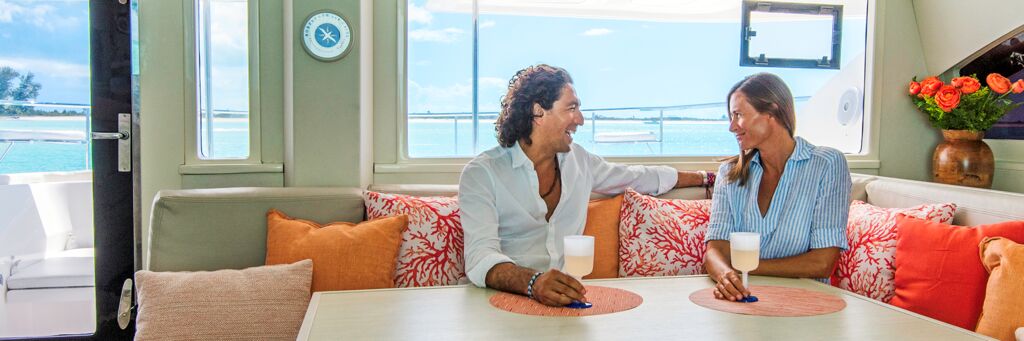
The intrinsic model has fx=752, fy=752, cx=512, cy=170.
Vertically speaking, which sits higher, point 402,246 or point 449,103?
point 449,103

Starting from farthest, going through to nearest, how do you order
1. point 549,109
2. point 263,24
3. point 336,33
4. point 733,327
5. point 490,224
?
point 263,24 → point 336,33 → point 549,109 → point 490,224 → point 733,327

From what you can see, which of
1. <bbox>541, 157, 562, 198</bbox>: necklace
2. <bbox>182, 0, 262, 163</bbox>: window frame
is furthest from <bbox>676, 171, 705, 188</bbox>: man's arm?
<bbox>182, 0, 262, 163</bbox>: window frame

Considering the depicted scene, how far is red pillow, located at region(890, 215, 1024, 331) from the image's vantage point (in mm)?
2131

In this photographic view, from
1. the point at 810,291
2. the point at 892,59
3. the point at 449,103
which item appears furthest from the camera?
the point at 892,59

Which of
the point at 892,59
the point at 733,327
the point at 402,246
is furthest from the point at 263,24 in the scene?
the point at 892,59

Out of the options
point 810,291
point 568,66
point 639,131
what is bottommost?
point 810,291

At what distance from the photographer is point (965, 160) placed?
3.12m

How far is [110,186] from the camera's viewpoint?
2941 mm

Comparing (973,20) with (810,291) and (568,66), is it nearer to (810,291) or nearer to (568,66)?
(568,66)

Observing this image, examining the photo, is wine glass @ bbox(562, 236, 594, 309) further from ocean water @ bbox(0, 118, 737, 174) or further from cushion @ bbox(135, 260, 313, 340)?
ocean water @ bbox(0, 118, 737, 174)

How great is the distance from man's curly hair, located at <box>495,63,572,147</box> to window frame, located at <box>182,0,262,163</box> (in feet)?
3.77

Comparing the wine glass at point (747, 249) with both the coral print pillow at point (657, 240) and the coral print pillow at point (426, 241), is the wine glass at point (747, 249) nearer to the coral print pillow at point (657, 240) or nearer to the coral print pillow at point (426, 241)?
A: the coral print pillow at point (657, 240)

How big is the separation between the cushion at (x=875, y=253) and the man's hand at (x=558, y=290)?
1.11 metres

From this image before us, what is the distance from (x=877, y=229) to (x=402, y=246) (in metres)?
1.57
